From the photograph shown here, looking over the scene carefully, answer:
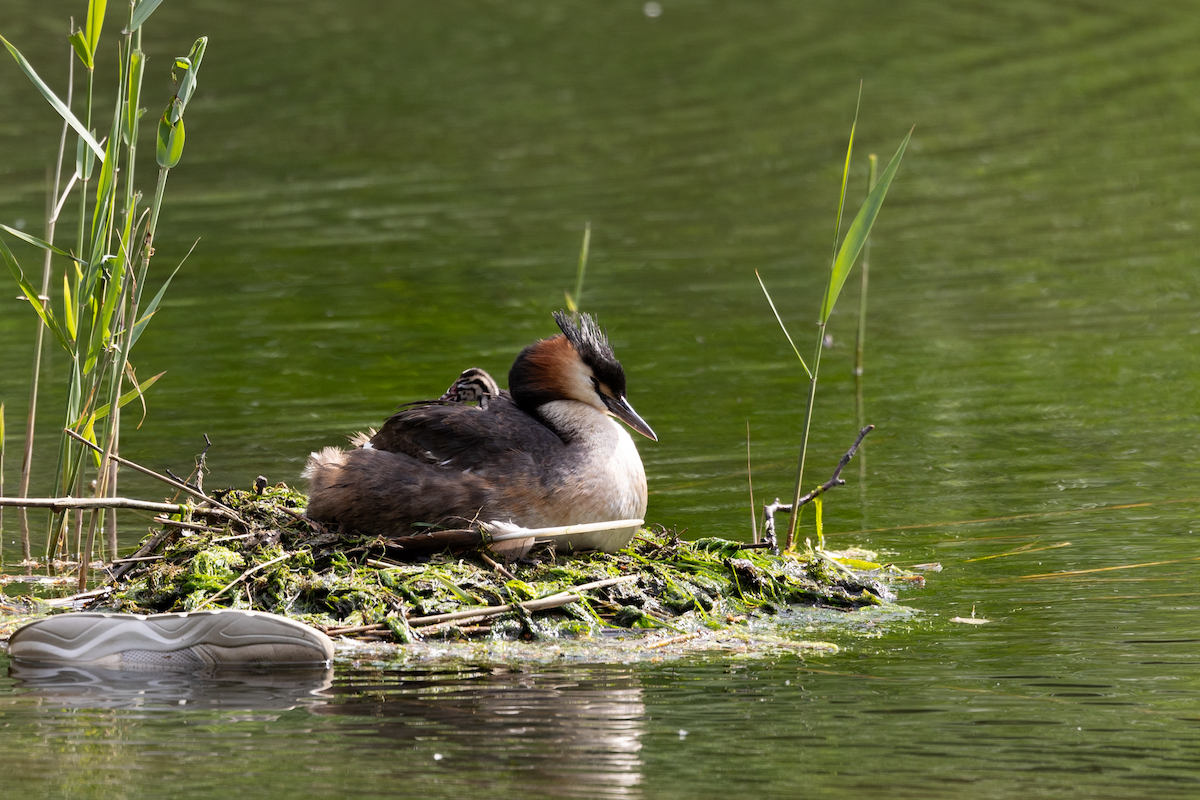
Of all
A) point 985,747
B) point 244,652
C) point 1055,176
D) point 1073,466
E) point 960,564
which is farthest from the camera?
point 1055,176

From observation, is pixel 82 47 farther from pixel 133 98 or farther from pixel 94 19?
pixel 133 98

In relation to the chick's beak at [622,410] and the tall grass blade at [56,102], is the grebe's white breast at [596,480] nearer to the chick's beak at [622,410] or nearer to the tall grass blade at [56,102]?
the chick's beak at [622,410]

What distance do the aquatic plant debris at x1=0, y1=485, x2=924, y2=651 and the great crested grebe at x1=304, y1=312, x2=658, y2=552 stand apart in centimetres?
14

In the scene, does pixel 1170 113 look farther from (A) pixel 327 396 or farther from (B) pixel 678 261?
(A) pixel 327 396

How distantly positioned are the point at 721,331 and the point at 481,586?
21.7 ft

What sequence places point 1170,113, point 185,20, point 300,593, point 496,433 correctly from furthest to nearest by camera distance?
point 185,20
point 1170,113
point 496,433
point 300,593

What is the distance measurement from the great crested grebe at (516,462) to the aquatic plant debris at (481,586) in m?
0.14

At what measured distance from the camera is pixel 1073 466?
904cm

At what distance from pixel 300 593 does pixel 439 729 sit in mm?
1498

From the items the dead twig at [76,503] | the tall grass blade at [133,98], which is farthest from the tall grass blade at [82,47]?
the dead twig at [76,503]

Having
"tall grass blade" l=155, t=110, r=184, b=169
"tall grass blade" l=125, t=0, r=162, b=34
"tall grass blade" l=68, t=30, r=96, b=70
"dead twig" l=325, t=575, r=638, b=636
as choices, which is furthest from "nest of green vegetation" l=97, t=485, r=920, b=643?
"tall grass blade" l=125, t=0, r=162, b=34

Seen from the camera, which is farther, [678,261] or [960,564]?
[678,261]

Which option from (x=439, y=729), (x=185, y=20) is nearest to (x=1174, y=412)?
(x=439, y=729)

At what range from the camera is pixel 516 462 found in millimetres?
6695
